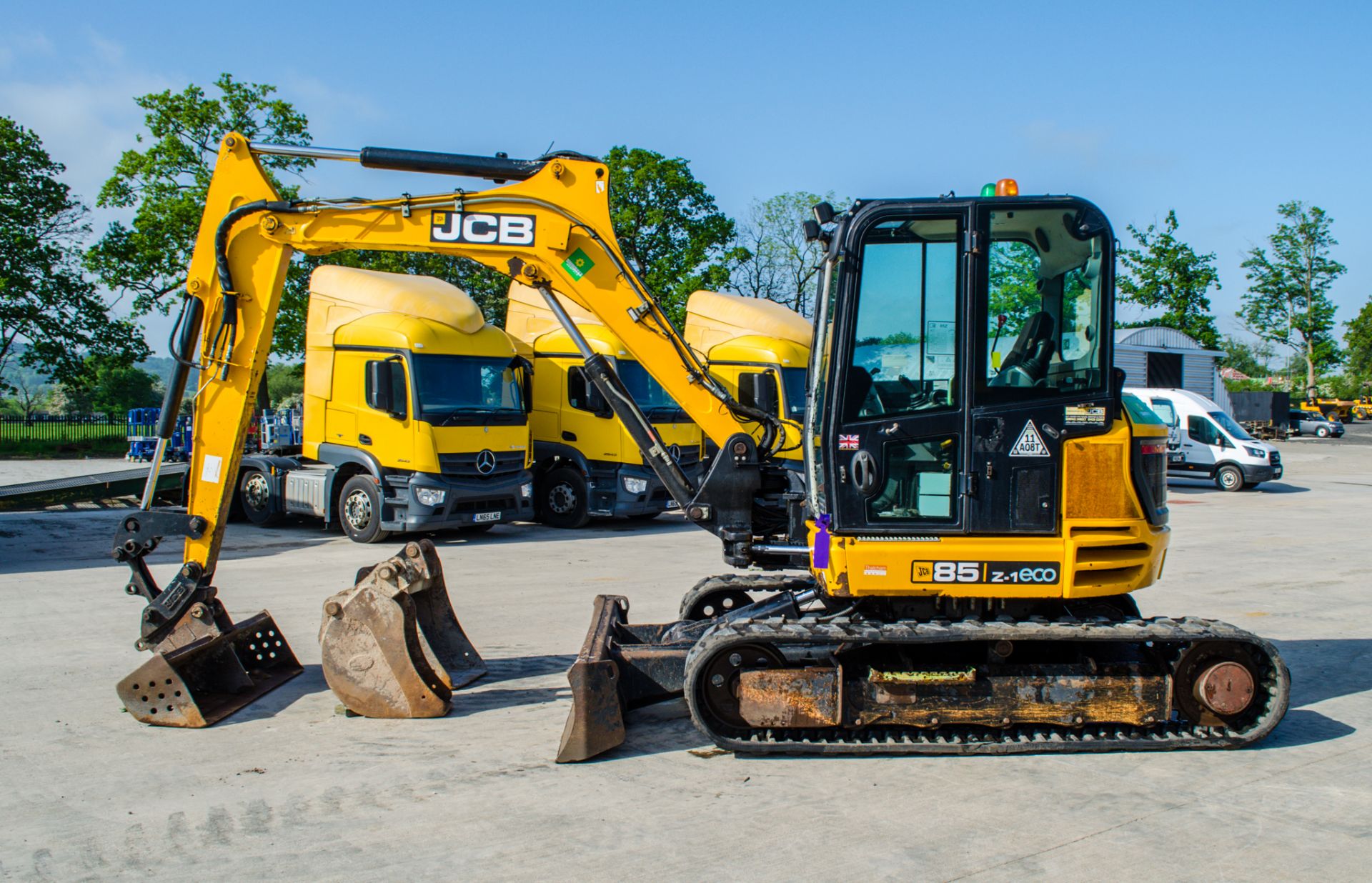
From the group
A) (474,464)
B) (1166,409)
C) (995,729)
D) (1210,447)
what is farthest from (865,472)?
(1166,409)

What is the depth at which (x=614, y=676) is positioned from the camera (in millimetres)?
5551

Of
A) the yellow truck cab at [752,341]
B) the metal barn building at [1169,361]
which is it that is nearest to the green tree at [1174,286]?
the metal barn building at [1169,361]

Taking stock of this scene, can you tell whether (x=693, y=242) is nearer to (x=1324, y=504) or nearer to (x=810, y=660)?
(x=1324, y=504)

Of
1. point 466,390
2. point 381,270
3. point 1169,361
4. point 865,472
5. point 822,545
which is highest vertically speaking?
point 381,270

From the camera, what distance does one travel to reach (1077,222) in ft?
18.4

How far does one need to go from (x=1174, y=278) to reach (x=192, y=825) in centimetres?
5830

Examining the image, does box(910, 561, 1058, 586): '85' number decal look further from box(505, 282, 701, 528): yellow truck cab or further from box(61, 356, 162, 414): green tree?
box(61, 356, 162, 414): green tree

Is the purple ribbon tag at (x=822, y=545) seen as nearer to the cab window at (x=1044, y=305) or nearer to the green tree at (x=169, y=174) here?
the cab window at (x=1044, y=305)

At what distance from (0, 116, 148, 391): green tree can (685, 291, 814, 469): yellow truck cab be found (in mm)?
25105

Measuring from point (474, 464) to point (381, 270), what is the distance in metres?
14.8

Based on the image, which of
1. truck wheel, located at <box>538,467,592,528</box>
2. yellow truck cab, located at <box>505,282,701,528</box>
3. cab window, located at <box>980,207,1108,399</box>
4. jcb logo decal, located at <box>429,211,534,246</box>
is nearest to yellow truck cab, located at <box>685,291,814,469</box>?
yellow truck cab, located at <box>505,282,701,528</box>

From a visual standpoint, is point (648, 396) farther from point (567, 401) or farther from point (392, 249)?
point (392, 249)

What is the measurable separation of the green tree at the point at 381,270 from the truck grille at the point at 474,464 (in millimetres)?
13797

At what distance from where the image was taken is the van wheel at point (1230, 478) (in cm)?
2316
